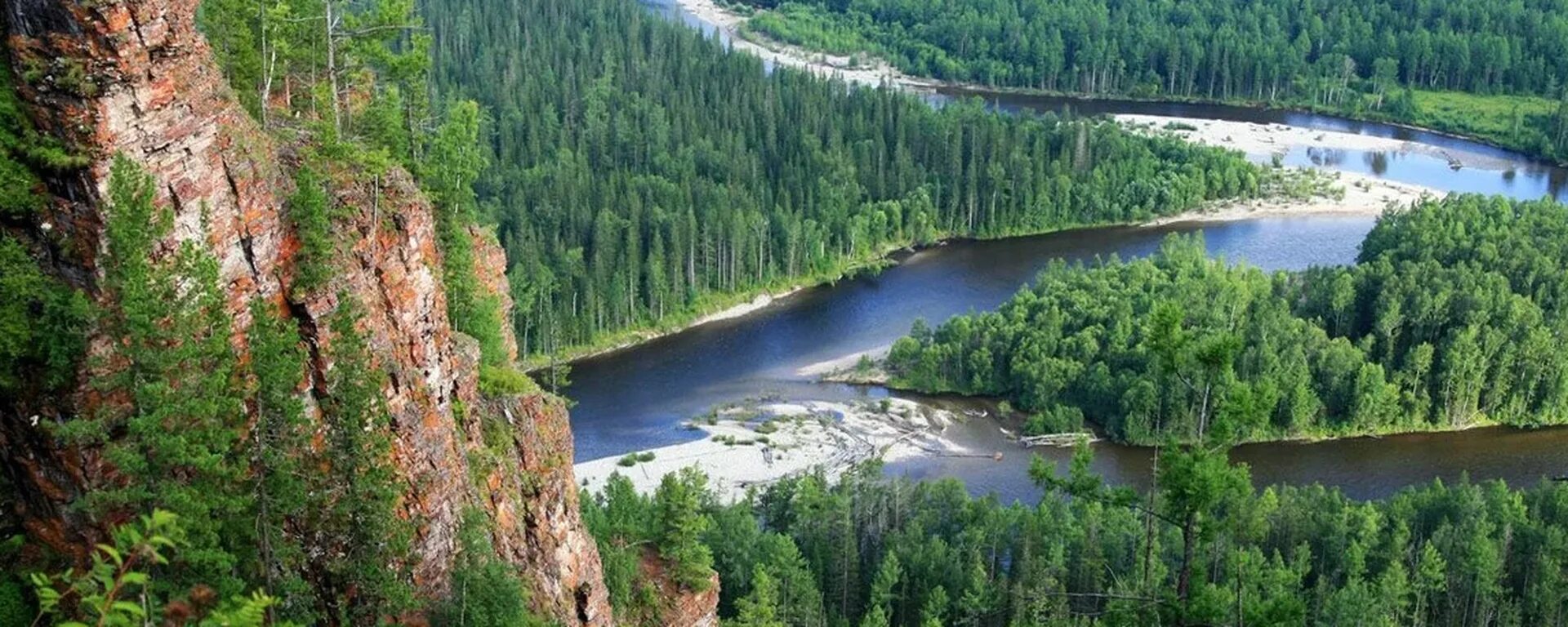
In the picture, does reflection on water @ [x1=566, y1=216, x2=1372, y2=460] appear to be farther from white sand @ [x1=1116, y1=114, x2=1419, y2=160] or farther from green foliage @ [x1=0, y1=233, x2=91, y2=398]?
green foliage @ [x1=0, y1=233, x2=91, y2=398]

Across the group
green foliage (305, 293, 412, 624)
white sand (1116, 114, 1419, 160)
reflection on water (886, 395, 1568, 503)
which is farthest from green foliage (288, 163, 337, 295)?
white sand (1116, 114, 1419, 160)

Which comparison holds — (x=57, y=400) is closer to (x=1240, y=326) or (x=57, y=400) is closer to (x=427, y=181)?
(x=427, y=181)

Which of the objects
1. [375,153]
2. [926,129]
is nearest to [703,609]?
[375,153]

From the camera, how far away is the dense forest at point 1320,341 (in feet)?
320

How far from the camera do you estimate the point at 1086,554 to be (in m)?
69.4

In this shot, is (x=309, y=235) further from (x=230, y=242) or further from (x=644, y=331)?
(x=644, y=331)

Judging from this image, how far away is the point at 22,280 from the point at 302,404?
5.18 meters

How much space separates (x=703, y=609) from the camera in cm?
4844

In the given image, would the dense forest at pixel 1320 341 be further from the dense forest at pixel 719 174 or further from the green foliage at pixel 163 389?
the green foliage at pixel 163 389

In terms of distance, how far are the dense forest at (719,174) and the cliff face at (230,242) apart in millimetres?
71058

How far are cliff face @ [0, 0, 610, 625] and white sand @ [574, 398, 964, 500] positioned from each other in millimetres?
49464

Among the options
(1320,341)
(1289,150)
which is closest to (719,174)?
(1320,341)

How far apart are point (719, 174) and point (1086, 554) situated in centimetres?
7883

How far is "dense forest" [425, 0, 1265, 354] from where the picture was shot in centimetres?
11944
